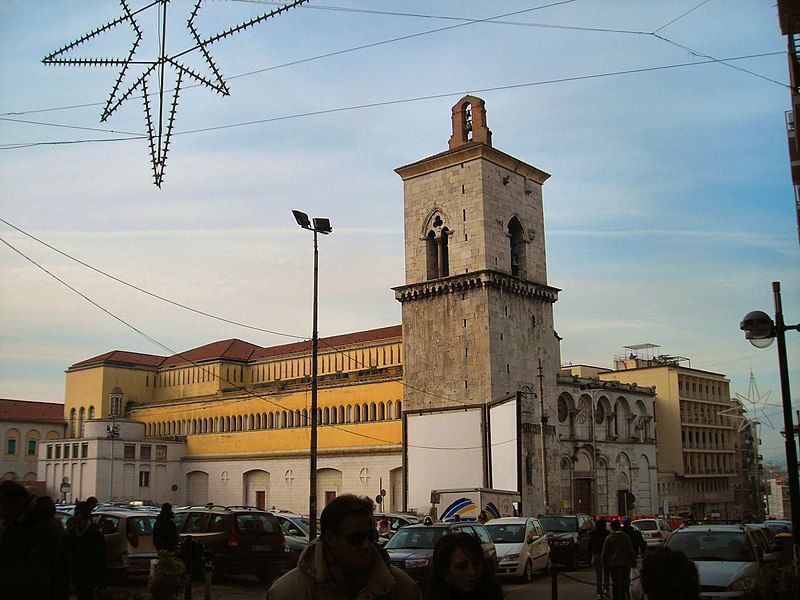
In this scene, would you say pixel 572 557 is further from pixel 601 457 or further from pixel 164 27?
pixel 601 457

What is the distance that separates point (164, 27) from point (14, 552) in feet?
14.6

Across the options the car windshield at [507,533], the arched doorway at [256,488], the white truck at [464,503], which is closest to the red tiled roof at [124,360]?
the arched doorway at [256,488]

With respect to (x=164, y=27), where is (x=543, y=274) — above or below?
Result: above

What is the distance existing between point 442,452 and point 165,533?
28.8 m

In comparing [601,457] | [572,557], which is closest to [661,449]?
[601,457]

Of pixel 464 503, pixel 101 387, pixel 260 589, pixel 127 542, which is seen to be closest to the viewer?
pixel 127 542

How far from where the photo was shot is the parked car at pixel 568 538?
82.3 feet

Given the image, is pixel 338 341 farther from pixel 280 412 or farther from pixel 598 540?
pixel 598 540

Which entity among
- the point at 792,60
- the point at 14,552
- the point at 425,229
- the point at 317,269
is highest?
the point at 425,229

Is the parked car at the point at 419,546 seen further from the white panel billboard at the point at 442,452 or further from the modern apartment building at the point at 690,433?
the modern apartment building at the point at 690,433

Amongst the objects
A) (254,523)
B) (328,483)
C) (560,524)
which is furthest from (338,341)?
(254,523)

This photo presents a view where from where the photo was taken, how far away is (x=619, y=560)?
15531mm

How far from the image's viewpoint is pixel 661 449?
7700cm

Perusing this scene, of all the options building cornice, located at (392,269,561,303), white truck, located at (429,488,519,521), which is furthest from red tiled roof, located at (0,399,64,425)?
white truck, located at (429,488,519,521)
